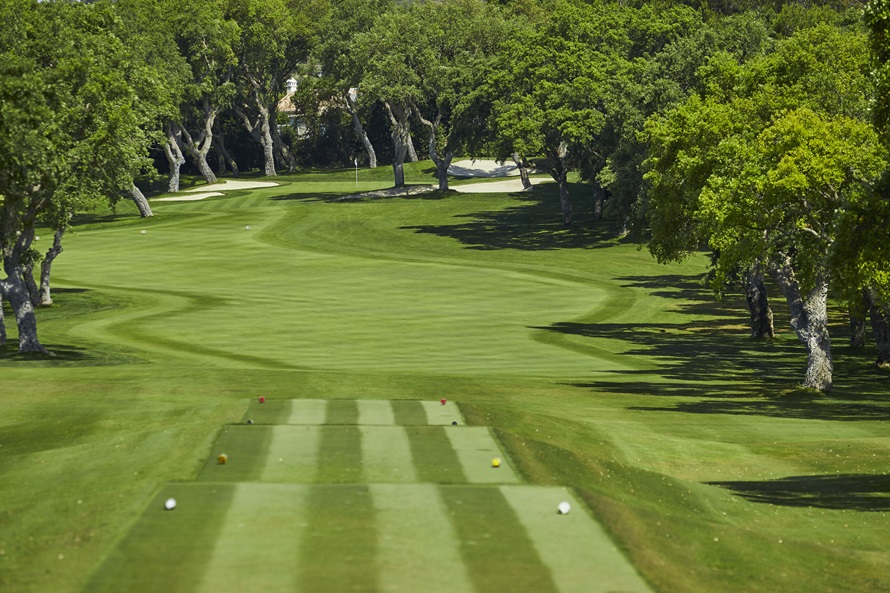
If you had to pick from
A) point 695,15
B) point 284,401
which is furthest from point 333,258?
point 284,401

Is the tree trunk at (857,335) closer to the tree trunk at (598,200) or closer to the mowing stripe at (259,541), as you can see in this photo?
the mowing stripe at (259,541)

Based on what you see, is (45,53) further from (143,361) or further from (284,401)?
(284,401)

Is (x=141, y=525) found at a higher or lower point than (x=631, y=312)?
higher

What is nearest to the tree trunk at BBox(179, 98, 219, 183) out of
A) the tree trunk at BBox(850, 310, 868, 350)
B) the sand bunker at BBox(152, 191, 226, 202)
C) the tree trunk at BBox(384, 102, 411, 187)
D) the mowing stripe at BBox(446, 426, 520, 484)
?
the sand bunker at BBox(152, 191, 226, 202)

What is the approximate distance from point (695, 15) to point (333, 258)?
53.2 meters

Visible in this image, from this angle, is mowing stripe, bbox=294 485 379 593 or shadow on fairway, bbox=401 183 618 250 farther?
shadow on fairway, bbox=401 183 618 250

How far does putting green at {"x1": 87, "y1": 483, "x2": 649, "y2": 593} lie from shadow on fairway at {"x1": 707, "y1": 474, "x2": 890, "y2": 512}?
665 centimetres

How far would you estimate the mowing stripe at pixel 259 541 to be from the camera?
14.9m

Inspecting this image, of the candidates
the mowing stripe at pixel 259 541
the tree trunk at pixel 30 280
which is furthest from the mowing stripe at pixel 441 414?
the tree trunk at pixel 30 280

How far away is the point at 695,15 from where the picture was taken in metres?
123

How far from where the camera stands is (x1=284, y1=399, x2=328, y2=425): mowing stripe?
26.6 meters

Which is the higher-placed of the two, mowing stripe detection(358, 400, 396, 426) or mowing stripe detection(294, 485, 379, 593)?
mowing stripe detection(294, 485, 379, 593)

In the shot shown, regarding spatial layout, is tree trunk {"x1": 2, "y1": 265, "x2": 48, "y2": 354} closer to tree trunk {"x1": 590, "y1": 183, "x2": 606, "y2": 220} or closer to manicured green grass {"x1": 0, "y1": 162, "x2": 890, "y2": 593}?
manicured green grass {"x1": 0, "y1": 162, "x2": 890, "y2": 593}

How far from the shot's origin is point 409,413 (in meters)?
28.3
